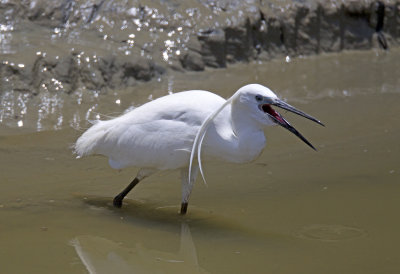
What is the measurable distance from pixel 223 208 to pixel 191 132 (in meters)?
0.78

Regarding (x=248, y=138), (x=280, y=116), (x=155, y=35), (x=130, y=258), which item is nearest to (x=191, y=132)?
(x=248, y=138)

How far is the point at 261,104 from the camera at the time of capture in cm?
536

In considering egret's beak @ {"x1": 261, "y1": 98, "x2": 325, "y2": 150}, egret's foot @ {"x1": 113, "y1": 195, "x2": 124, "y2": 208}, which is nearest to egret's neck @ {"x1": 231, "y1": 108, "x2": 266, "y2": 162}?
egret's beak @ {"x1": 261, "y1": 98, "x2": 325, "y2": 150}

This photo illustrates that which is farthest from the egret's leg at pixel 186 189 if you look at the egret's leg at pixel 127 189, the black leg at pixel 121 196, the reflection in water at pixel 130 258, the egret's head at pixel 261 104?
the egret's head at pixel 261 104

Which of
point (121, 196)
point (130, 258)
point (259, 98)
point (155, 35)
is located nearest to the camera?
point (130, 258)

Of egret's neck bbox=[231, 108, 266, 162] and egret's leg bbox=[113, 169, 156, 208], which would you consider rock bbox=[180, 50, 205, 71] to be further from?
egret's neck bbox=[231, 108, 266, 162]

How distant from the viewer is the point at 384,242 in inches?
202

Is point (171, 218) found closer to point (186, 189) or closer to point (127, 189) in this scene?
point (186, 189)

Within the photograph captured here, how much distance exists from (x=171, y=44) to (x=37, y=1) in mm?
1713

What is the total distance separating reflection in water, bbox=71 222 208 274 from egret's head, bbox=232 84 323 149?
1.04m

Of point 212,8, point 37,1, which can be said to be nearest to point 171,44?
point 212,8

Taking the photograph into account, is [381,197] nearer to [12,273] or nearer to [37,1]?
[12,273]

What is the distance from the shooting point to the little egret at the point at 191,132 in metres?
5.39

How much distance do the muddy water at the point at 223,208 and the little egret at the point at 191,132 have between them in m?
0.44
